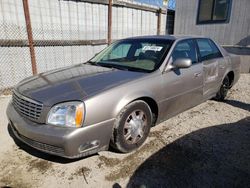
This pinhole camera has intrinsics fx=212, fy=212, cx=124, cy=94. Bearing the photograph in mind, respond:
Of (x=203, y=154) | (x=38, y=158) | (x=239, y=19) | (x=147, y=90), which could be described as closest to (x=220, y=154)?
(x=203, y=154)

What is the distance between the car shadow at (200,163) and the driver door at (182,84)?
52 centimetres

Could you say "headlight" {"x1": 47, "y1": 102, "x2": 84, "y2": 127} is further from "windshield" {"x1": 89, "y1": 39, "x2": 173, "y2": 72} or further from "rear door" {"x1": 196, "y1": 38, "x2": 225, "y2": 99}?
"rear door" {"x1": 196, "y1": 38, "x2": 225, "y2": 99}

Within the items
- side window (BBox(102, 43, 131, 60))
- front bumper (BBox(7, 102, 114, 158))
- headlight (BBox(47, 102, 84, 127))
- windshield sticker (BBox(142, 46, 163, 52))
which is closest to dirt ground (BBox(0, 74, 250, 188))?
front bumper (BBox(7, 102, 114, 158))

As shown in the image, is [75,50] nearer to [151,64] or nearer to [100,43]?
[100,43]

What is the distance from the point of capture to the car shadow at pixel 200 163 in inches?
91.7

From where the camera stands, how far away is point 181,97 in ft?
11.4

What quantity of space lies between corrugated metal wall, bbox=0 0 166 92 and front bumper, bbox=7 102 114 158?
330cm

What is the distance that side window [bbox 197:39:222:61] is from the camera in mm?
4023

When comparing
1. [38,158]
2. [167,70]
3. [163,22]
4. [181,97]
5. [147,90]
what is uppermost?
[163,22]

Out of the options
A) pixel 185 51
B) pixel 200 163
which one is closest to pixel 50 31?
pixel 185 51

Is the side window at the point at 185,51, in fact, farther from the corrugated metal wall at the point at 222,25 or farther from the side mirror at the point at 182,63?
the corrugated metal wall at the point at 222,25

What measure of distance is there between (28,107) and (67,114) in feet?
1.83

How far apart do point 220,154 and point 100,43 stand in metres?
5.31

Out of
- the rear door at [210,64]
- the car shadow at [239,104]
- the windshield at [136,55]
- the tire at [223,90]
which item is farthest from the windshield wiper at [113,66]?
the car shadow at [239,104]
